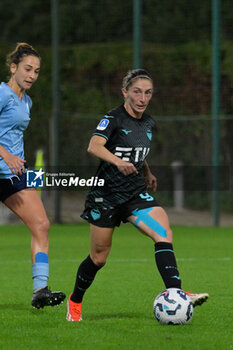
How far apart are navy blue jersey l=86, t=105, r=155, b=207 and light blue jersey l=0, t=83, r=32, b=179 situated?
82cm

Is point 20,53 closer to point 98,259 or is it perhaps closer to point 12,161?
point 12,161

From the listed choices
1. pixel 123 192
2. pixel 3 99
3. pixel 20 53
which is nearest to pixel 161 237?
pixel 123 192

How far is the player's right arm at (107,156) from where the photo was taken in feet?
21.0

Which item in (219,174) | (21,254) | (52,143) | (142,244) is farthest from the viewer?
(52,143)

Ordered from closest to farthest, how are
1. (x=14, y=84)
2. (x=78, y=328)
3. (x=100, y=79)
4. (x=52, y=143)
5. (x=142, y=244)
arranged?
(x=78, y=328), (x=14, y=84), (x=142, y=244), (x=52, y=143), (x=100, y=79)

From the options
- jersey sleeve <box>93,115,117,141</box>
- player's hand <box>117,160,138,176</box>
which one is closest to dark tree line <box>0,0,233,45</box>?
jersey sleeve <box>93,115,117,141</box>

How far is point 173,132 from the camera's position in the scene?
19.5 metres

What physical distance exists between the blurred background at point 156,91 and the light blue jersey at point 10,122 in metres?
11.6

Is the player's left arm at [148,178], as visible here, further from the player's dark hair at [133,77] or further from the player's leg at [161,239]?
the player's dark hair at [133,77]

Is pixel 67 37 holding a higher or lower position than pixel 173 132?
higher

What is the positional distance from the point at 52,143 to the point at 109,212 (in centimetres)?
1316

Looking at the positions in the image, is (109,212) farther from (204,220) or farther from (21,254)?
(204,220)

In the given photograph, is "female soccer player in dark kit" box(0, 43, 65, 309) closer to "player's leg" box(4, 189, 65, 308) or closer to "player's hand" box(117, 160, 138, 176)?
"player's leg" box(4, 189, 65, 308)

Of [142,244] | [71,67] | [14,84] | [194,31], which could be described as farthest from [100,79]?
[14,84]
